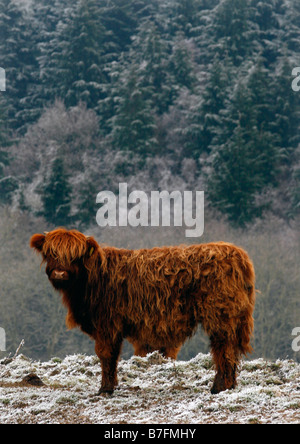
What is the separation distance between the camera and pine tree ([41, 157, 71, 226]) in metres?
56.2

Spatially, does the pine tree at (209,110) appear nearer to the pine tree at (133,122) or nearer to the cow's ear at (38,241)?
the pine tree at (133,122)

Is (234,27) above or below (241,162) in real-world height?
above

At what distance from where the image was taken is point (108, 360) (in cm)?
830

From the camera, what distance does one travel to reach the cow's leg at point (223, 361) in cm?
806

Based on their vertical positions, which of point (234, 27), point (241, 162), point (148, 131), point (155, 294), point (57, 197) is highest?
point (234, 27)

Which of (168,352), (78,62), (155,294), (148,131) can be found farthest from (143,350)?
(78,62)

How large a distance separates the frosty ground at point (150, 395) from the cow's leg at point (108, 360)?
16cm

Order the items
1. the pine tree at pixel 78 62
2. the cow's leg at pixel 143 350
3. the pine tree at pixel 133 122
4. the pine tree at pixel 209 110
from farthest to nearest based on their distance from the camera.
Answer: the pine tree at pixel 78 62 < the pine tree at pixel 133 122 < the pine tree at pixel 209 110 < the cow's leg at pixel 143 350

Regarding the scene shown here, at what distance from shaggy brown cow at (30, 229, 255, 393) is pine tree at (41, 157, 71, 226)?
1889 inches

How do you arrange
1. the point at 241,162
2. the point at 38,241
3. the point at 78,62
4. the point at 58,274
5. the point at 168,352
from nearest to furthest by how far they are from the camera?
the point at 58,274 → the point at 38,241 → the point at 168,352 → the point at 241,162 → the point at 78,62

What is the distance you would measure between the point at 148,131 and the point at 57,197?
1570 centimetres

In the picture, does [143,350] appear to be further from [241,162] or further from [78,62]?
[78,62]

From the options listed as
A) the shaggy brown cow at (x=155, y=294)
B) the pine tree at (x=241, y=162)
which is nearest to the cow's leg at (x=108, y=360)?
the shaggy brown cow at (x=155, y=294)

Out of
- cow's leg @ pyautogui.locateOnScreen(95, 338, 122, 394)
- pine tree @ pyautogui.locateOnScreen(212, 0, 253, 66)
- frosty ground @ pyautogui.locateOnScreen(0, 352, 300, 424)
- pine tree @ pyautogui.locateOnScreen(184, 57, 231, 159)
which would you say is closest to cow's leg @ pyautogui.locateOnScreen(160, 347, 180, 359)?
frosty ground @ pyautogui.locateOnScreen(0, 352, 300, 424)
